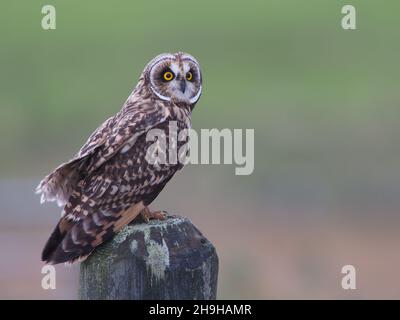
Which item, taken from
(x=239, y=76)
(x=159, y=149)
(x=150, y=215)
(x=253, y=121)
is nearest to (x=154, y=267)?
(x=150, y=215)

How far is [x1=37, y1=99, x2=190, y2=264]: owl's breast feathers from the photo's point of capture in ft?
16.5

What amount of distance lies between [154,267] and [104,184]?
0.94 meters

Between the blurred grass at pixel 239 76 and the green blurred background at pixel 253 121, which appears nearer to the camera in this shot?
the green blurred background at pixel 253 121

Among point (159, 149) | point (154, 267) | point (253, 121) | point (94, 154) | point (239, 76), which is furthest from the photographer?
point (239, 76)

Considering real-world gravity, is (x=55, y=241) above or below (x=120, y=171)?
below

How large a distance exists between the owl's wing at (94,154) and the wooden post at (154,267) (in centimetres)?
71

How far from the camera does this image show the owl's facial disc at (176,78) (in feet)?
20.0

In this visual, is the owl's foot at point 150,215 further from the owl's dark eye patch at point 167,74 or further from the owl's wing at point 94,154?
the owl's dark eye patch at point 167,74

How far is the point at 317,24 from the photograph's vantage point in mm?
21156

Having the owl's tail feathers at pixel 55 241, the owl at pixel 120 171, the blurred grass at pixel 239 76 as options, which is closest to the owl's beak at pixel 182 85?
the owl at pixel 120 171

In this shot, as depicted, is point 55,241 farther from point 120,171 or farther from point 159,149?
point 159,149

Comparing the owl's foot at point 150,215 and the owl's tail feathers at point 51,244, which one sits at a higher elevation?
the owl's foot at point 150,215

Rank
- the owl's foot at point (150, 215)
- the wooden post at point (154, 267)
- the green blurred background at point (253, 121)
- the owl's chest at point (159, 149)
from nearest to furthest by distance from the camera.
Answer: the wooden post at point (154, 267) < the owl's foot at point (150, 215) < the owl's chest at point (159, 149) < the green blurred background at point (253, 121)

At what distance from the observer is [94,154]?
5.53 metres
